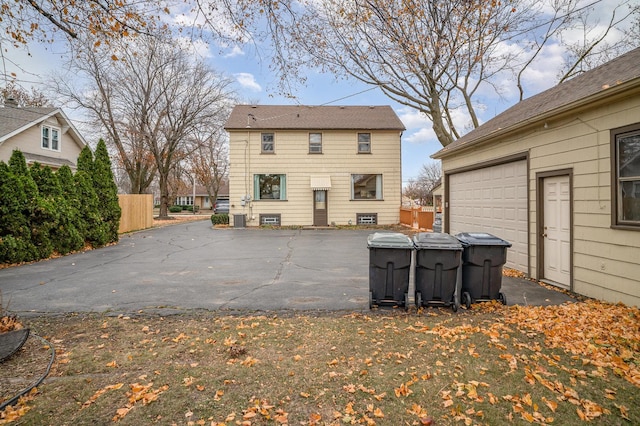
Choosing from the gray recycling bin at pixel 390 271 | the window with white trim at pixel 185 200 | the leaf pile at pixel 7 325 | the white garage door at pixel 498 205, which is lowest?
the leaf pile at pixel 7 325

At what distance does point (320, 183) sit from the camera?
64.7ft

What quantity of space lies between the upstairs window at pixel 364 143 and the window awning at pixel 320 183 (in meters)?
2.64

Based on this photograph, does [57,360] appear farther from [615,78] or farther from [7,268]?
[615,78]

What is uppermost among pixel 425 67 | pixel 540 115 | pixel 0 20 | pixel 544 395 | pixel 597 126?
pixel 425 67

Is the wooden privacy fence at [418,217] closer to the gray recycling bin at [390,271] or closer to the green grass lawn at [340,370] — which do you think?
the green grass lawn at [340,370]

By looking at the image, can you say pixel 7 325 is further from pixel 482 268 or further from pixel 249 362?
pixel 482 268

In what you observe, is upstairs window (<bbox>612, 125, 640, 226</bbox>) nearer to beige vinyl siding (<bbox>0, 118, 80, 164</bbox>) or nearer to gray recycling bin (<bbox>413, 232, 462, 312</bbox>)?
gray recycling bin (<bbox>413, 232, 462, 312</bbox>)

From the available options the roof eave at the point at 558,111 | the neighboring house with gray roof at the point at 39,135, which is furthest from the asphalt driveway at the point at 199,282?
the neighboring house with gray roof at the point at 39,135

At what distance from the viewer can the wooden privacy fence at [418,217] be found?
55.4 ft

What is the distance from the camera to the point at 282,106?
21.8 meters

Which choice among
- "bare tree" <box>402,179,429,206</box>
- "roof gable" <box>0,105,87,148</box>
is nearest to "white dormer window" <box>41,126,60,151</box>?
"roof gable" <box>0,105,87,148</box>

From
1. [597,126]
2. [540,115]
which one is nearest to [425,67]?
[540,115]

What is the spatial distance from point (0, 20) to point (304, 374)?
5.54 metres

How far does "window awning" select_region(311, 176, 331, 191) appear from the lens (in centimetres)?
1964
